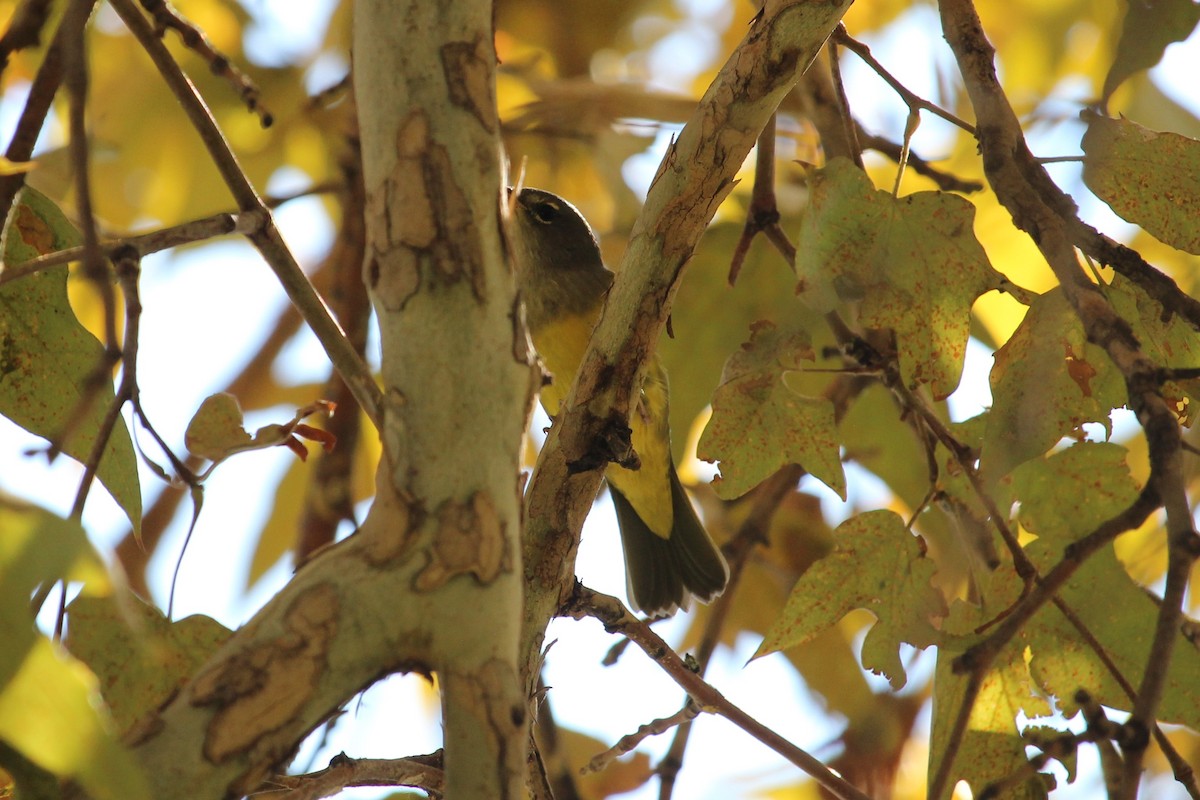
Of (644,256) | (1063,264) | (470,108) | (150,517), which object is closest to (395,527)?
(470,108)

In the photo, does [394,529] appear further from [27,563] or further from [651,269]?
[651,269]

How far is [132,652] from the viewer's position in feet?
3.26

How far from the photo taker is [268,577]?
263 cm

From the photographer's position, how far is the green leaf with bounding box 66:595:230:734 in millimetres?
981

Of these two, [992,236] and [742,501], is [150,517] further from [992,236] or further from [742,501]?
[992,236]

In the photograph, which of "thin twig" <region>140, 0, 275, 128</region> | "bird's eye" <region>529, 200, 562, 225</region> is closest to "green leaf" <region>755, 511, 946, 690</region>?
"thin twig" <region>140, 0, 275, 128</region>

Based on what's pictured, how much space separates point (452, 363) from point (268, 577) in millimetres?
2023

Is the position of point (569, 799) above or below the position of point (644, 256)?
below

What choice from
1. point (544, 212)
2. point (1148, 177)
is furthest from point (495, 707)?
point (544, 212)

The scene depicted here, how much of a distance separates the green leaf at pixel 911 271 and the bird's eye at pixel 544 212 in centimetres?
150

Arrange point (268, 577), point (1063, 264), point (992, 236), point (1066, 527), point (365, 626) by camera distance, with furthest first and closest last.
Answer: point (268, 577) → point (992, 236) → point (1066, 527) → point (1063, 264) → point (365, 626)

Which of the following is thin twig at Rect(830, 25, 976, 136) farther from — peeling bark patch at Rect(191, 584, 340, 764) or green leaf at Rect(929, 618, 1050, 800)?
peeling bark patch at Rect(191, 584, 340, 764)

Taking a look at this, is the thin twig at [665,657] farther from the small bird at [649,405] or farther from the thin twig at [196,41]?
the small bird at [649,405]

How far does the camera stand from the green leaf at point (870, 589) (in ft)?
3.77
